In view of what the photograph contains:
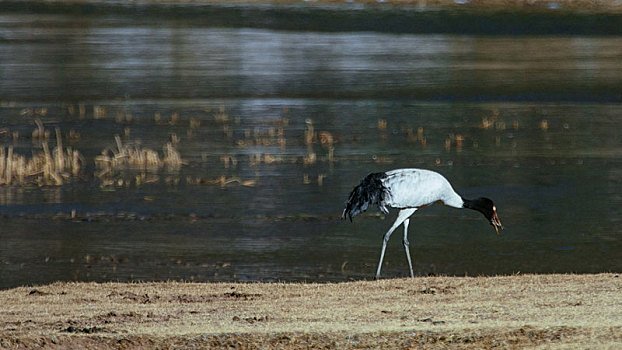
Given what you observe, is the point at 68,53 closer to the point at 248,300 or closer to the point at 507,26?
the point at 507,26

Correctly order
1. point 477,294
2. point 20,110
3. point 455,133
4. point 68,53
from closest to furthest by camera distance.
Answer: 1. point 477,294
2. point 455,133
3. point 20,110
4. point 68,53

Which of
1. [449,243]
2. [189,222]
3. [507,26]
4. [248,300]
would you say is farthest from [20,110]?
[507,26]

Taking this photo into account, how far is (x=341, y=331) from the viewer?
10039 millimetres

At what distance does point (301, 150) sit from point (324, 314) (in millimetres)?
15338

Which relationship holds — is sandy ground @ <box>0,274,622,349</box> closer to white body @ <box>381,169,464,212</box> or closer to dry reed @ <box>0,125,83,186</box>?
white body @ <box>381,169,464,212</box>

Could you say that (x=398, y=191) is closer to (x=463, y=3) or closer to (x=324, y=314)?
(x=324, y=314)

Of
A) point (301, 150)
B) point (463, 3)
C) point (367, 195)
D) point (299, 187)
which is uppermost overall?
point (367, 195)

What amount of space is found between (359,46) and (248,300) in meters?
39.0

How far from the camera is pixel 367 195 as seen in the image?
1420cm

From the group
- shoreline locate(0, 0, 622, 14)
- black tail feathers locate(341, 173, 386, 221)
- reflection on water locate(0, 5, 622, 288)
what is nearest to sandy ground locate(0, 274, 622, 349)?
black tail feathers locate(341, 173, 386, 221)

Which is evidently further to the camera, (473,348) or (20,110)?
(20,110)

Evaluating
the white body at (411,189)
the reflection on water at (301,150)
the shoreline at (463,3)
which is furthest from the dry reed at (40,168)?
the shoreline at (463,3)

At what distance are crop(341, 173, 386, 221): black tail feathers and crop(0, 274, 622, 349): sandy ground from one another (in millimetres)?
1103

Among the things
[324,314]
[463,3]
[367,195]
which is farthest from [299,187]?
[463,3]
